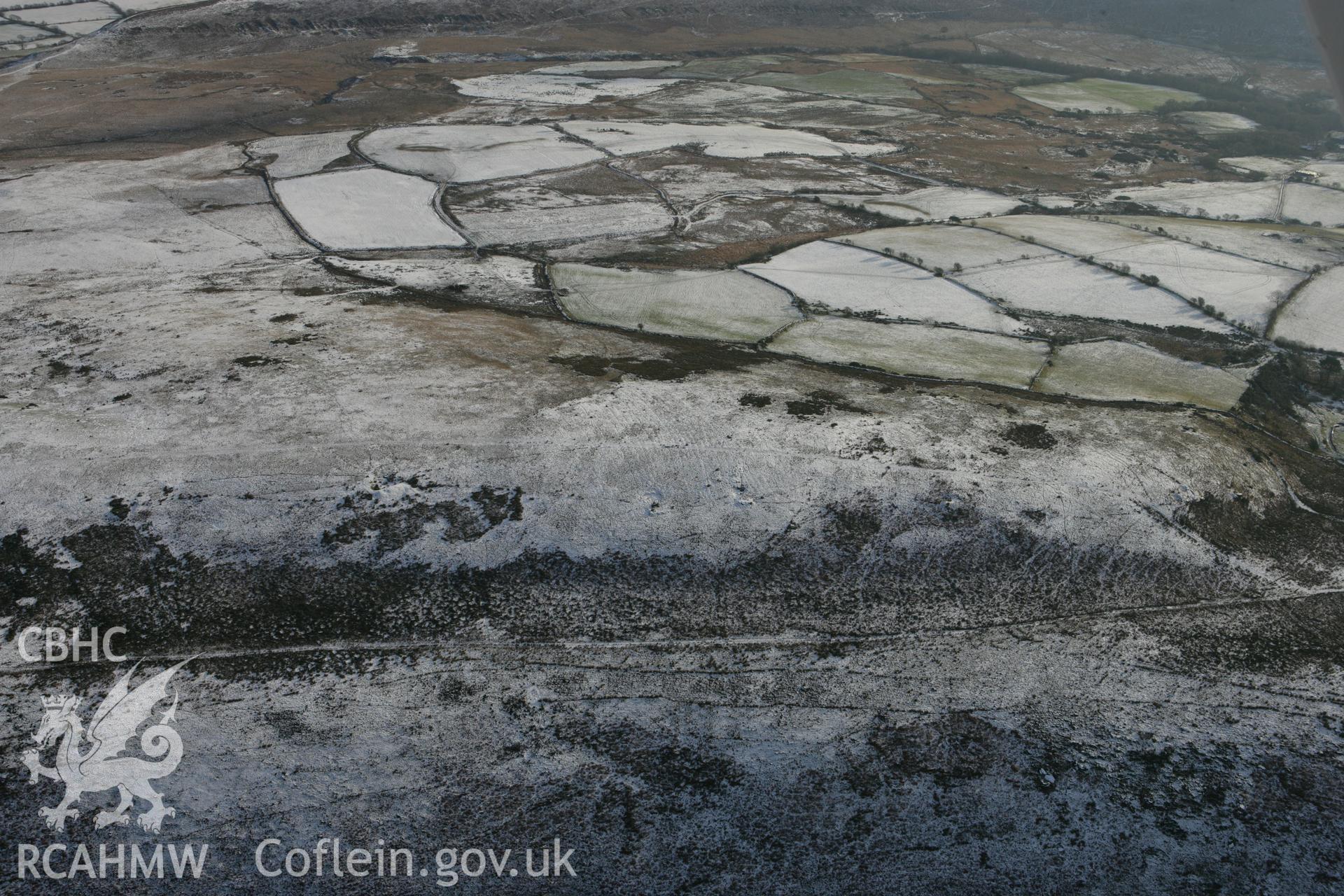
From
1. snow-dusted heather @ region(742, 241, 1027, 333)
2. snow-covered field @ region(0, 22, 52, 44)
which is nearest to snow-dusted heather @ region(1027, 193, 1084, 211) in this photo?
snow-dusted heather @ region(742, 241, 1027, 333)

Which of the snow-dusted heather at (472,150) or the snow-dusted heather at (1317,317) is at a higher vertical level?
the snow-dusted heather at (472,150)

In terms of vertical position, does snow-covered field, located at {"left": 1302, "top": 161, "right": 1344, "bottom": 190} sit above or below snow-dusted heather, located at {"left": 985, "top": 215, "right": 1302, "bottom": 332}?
above

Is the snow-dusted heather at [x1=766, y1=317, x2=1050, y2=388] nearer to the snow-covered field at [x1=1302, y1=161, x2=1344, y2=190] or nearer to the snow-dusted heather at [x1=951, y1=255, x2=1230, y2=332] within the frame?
the snow-dusted heather at [x1=951, y1=255, x2=1230, y2=332]

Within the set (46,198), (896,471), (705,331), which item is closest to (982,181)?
(705,331)

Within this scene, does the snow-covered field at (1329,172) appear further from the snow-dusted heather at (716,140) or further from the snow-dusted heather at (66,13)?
the snow-dusted heather at (66,13)

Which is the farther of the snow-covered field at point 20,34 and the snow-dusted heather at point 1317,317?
the snow-covered field at point 20,34

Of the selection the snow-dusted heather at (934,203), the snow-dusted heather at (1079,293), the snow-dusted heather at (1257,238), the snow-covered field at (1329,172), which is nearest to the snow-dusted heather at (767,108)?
the snow-dusted heather at (934,203)
